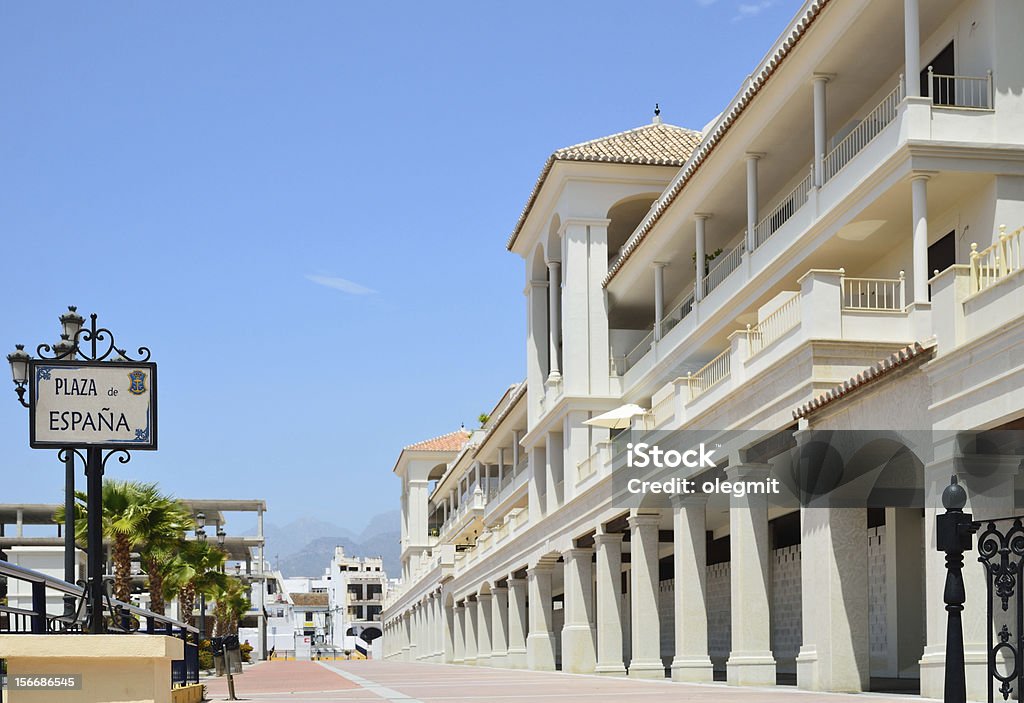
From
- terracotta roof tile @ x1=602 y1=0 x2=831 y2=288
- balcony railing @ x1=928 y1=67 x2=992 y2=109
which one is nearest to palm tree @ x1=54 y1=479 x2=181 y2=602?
terracotta roof tile @ x1=602 y1=0 x2=831 y2=288

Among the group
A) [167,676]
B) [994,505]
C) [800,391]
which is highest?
[800,391]

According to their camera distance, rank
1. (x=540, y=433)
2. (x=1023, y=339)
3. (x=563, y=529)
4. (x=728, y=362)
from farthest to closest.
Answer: (x=540, y=433), (x=563, y=529), (x=728, y=362), (x=1023, y=339)

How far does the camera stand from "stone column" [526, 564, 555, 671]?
142ft

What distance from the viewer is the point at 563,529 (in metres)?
39.7

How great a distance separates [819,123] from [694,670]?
11031 millimetres

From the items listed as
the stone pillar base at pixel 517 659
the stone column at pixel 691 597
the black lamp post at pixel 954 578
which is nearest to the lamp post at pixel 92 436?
the black lamp post at pixel 954 578

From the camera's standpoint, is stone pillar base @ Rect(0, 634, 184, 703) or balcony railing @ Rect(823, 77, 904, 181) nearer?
stone pillar base @ Rect(0, 634, 184, 703)

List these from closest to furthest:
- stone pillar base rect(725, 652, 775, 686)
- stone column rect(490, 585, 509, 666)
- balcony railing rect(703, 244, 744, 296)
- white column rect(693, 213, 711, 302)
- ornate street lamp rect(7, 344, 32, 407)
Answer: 1. ornate street lamp rect(7, 344, 32, 407)
2. stone pillar base rect(725, 652, 775, 686)
3. balcony railing rect(703, 244, 744, 296)
4. white column rect(693, 213, 711, 302)
5. stone column rect(490, 585, 509, 666)

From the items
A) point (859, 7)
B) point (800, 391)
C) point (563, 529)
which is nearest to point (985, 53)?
point (859, 7)

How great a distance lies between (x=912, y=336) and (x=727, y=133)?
357 inches

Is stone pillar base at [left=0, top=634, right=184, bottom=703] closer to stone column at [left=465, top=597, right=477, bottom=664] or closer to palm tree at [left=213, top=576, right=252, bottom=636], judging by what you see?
stone column at [left=465, top=597, right=477, bottom=664]

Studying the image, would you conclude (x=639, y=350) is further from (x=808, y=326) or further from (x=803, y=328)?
(x=808, y=326)

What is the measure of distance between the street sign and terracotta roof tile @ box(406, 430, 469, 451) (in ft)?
249

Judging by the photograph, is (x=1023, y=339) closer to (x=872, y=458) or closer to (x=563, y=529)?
(x=872, y=458)
